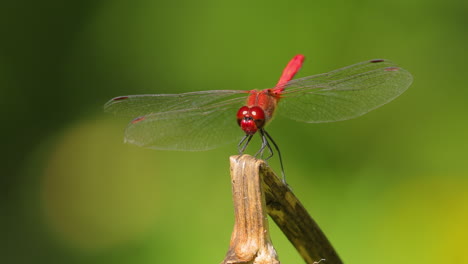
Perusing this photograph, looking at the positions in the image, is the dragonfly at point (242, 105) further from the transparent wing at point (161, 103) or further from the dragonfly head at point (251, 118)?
the dragonfly head at point (251, 118)

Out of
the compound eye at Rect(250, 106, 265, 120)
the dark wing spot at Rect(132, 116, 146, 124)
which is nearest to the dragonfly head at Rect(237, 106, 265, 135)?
the compound eye at Rect(250, 106, 265, 120)

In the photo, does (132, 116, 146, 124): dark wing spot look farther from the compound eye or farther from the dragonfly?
the compound eye

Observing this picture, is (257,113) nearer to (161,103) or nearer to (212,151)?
(161,103)

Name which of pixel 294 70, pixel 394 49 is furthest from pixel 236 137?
pixel 394 49

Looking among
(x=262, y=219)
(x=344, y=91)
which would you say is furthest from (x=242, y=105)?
(x=262, y=219)

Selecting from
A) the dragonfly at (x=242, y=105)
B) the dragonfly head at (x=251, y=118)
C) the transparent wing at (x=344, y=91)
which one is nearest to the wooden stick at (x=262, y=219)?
the dragonfly head at (x=251, y=118)

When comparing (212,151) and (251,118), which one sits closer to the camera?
(251,118)
